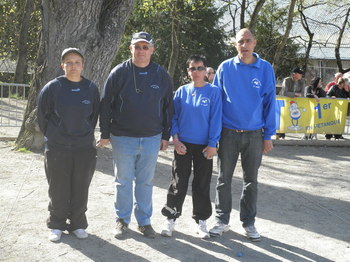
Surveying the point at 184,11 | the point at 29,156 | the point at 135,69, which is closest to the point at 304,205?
the point at 135,69

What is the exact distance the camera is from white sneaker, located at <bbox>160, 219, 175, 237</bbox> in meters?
4.72

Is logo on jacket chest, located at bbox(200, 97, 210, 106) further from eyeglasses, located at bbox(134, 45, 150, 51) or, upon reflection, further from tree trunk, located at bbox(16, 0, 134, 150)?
tree trunk, located at bbox(16, 0, 134, 150)

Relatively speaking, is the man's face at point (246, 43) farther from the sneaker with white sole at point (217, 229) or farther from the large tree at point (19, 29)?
the large tree at point (19, 29)

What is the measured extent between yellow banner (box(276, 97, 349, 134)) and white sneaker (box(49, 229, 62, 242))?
7.99 metres

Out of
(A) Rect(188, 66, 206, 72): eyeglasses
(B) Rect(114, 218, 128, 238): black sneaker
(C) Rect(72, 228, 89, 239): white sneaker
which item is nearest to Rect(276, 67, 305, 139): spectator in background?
(A) Rect(188, 66, 206, 72): eyeglasses

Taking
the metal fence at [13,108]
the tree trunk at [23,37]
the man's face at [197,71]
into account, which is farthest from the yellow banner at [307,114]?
the tree trunk at [23,37]

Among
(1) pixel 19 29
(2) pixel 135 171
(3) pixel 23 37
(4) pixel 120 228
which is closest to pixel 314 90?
(2) pixel 135 171

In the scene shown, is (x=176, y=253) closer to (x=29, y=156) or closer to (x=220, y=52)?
(x=29, y=156)

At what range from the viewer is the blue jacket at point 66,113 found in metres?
4.31

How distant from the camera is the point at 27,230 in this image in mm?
4672

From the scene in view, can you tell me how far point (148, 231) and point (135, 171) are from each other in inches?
24.7

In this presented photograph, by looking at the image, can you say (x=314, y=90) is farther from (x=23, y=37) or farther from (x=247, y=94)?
(x=23, y=37)

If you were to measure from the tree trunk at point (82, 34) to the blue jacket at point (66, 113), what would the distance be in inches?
143

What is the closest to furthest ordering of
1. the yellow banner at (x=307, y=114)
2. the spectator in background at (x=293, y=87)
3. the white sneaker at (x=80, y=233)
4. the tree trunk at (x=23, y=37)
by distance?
the white sneaker at (x=80, y=233) → the spectator in background at (x=293, y=87) → the yellow banner at (x=307, y=114) → the tree trunk at (x=23, y=37)
